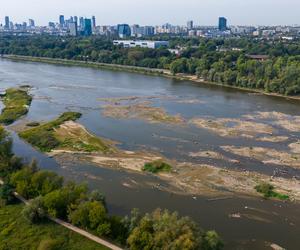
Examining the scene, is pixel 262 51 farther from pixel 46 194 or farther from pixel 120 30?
pixel 120 30

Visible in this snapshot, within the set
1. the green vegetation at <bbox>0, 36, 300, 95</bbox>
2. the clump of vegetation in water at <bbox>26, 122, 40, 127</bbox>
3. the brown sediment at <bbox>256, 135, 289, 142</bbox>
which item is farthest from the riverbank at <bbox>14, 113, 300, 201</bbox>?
the green vegetation at <bbox>0, 36, 300, 95</bbox>

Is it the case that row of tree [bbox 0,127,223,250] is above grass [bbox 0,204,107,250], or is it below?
above

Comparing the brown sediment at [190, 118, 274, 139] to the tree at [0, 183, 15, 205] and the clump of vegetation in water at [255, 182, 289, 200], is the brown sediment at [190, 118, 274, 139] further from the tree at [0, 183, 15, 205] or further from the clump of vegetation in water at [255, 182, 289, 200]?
the tree at [0, 183, 15, 205]

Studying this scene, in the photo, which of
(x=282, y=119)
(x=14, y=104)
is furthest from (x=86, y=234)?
(x=14, y=104)

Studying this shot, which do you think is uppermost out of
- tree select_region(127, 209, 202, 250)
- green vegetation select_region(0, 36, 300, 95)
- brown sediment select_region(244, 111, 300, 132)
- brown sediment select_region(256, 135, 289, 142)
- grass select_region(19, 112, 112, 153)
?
green vegetation select_region(0, 36, 300, 95)

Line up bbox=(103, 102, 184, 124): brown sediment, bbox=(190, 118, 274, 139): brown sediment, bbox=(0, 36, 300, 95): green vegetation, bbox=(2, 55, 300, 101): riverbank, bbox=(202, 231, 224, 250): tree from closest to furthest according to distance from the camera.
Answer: bbox=(202, 231, 224, 250): tree < bbox=(190, 118, 274, 139): brown sediment < bbox=(103, 102, 184, 124): brown sediment < bbox=(0, 36, 300, 95): green vegetation < bbox=(2, 55, 300, 101): riverbank

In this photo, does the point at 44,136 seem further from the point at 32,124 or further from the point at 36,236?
the point at 36,236

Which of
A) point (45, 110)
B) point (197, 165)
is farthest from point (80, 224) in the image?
point (45, 110)
